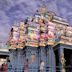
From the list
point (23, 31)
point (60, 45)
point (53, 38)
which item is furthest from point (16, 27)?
point (60, 45)

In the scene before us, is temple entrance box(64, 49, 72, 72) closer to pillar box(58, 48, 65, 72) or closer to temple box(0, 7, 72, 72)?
temple box(0, 7, 72, 72)

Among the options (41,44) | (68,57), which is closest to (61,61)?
(68,57)

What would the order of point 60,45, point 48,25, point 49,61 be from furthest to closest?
point 48,25 < point 49,61 < point 60,45

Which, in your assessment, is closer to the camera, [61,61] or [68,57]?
[61,61]

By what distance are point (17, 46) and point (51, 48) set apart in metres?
5.62

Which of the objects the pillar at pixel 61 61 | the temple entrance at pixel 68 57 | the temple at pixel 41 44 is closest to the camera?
the pillar at pixel 61 61

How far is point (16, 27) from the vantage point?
104 ft

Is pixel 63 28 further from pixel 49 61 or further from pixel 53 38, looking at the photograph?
pixel 49 61

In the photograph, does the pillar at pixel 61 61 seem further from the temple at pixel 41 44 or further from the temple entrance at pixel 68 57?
the temple entrance at pixel 68 57

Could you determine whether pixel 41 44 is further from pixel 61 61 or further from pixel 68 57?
pixel 61 61

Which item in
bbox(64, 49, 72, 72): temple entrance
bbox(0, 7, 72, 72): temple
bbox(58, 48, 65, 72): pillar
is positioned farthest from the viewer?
bbox(64, 49, 72, 72): temple entrance

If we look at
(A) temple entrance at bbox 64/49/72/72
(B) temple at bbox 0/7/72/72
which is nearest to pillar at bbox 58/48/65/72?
(B) temple at bbox 0/7/72/72

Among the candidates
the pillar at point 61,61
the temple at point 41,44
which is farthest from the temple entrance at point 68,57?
the pillar at point 61,61

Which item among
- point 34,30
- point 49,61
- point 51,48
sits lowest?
point 49,61
